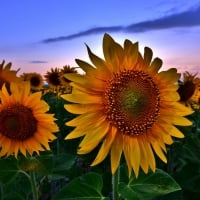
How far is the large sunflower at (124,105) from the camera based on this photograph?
5.30ft

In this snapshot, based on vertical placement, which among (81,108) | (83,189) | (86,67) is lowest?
(83,189)

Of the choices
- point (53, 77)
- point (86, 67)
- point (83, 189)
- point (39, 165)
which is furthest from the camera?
point (53, 77)

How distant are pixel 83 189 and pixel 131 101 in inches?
15.4

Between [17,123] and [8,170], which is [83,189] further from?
[17,123]

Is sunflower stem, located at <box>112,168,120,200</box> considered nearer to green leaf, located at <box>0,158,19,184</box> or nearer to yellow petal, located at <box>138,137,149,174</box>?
yellow petal, located at <box>138,137,149,174</box>

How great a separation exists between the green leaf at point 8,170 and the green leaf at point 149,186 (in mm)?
561

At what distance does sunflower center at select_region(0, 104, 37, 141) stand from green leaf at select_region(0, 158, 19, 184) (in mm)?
135

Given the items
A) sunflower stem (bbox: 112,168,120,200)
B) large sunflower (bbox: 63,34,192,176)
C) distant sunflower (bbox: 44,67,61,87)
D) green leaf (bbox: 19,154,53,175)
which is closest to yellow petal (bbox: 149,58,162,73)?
large sunflower (bbox: 63,34,192,176)

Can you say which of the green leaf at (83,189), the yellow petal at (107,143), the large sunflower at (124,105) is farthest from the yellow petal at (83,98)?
the green leaf at (83,189)

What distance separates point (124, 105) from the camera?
1.68 meters

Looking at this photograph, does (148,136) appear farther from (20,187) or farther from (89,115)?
(20,187)

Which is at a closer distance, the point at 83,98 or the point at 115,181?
the point at 83,98

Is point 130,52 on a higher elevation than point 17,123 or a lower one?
higher

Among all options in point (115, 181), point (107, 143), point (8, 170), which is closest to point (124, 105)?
point (107, 143)
